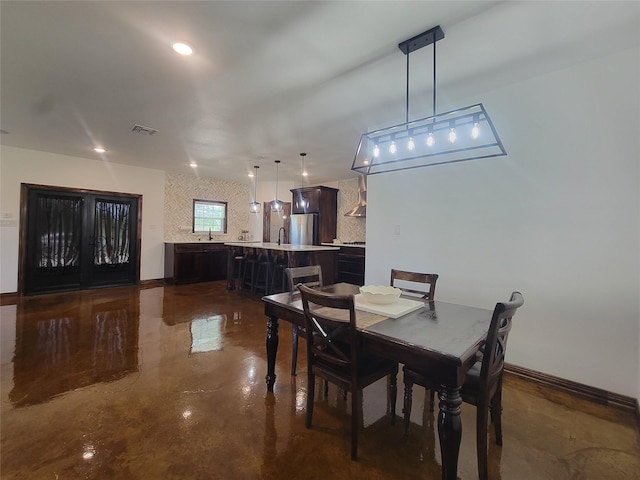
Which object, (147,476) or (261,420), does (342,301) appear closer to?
(261,420)

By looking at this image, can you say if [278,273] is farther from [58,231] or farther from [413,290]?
[58,231]

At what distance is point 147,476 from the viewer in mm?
1479

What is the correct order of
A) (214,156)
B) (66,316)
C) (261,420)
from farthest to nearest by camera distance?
(214,156) < (66,316) < (261,420)

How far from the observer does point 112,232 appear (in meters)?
6.08

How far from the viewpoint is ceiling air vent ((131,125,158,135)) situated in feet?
12.8

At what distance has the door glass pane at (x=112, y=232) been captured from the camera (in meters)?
5.91

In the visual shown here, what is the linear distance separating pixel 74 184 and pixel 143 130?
2804mm

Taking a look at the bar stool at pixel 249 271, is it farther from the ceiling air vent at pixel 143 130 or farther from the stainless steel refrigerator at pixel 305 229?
the ceiling air vent at pixel 143 130

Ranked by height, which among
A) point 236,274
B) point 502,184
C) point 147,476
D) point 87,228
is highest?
point 502,184

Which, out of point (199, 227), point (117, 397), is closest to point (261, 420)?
point (117, 397)

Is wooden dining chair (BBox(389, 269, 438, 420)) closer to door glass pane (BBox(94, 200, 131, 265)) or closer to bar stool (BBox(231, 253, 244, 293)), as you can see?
bar stool (BBox(231, 253, 244, 293))

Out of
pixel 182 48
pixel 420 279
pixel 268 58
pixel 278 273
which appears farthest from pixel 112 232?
pixel 420 279

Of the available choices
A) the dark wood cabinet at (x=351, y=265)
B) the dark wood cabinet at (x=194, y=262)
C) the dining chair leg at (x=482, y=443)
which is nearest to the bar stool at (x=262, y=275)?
the dark wood cabinet at (x=351, y=265)

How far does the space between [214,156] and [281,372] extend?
13.9 ft
